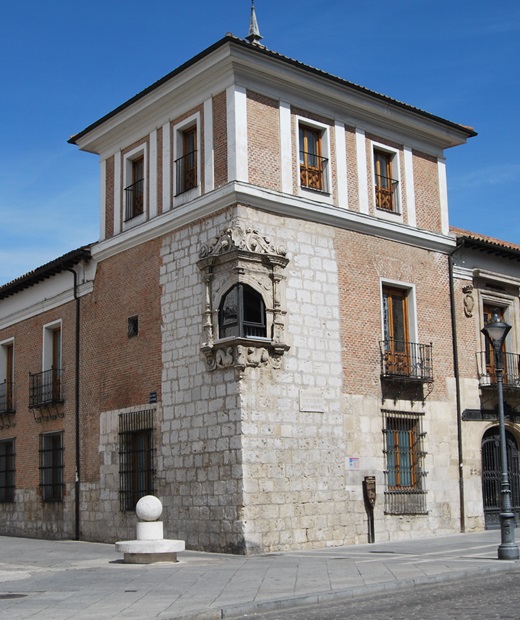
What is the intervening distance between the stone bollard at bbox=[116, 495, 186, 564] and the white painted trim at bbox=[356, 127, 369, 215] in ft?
28.8

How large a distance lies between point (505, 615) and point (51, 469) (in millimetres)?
17479

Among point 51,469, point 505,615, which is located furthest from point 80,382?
point 505,615

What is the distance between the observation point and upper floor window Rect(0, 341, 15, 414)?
2733 centimetres

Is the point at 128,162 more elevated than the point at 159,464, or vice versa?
the point at 128,162

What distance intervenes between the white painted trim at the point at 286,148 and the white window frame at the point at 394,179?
2654mm

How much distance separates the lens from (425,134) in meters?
22.7

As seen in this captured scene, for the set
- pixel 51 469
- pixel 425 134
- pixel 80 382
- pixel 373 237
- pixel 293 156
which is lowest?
pixel 51 469

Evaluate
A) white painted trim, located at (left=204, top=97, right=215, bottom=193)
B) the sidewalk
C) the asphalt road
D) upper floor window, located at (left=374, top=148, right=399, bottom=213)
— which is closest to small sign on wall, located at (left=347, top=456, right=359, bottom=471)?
the sidewalk

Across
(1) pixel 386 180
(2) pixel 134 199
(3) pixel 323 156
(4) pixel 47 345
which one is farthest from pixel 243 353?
(4) pixel 47 345

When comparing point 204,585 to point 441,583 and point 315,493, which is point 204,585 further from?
point 315,493

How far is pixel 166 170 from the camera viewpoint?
819 inches

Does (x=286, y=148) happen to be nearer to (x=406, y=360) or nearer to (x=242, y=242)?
(x=242, y=242)

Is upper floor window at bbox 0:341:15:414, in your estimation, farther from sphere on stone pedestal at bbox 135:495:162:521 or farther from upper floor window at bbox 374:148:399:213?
upper floor window at bbox 374:148:399:213

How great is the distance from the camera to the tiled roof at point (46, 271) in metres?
23.3
